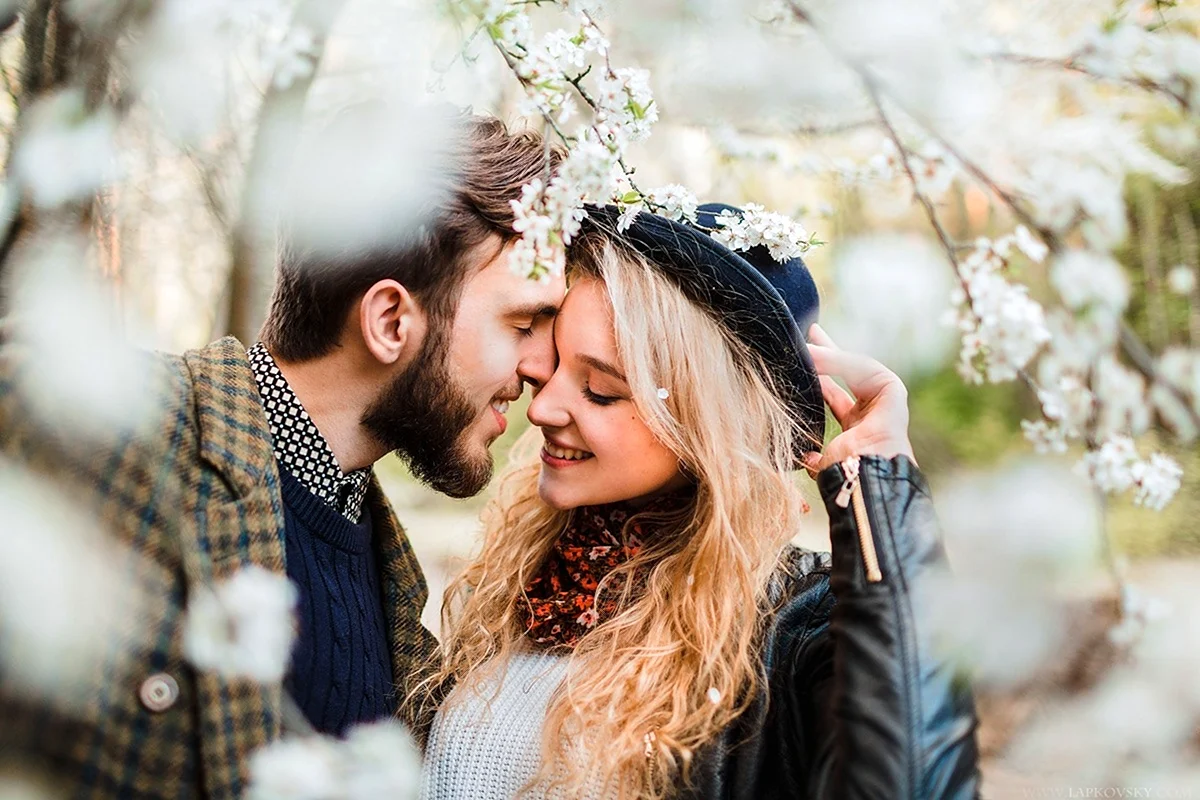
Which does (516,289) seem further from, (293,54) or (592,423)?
(293,54)

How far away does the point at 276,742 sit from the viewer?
1062 mm

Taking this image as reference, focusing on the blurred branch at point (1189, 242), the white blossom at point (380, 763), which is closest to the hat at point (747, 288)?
the white blossom at point (380, 763)

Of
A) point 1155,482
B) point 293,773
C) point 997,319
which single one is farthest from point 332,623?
point 1155,482

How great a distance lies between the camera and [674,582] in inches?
55.2

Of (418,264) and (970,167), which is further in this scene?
(418,264)

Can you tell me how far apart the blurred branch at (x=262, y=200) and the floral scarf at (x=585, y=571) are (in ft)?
2.55

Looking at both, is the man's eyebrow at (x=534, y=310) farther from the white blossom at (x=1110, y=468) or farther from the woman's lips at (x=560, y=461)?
the white blossom at (x=1110, y=468)

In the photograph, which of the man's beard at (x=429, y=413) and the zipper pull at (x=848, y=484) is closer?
the zipper pull at (x=848, y=484)

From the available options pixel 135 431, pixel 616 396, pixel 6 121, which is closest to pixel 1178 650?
pixel 616 396

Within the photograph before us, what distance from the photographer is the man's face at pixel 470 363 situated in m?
1.47

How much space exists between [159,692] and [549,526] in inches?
28.6

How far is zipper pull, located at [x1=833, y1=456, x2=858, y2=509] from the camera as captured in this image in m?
1.21

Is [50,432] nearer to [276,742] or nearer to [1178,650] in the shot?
[276,742]

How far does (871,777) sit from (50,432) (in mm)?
995
